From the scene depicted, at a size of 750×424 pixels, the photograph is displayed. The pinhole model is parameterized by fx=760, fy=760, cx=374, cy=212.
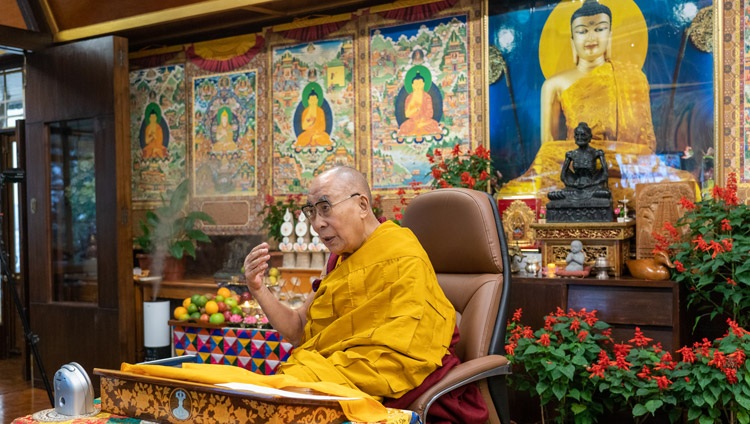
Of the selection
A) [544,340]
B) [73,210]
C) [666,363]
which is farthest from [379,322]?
[73,210]

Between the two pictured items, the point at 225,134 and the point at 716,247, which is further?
the point at 225,134

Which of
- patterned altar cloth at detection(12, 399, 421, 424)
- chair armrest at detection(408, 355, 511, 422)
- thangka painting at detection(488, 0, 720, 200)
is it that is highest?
thangka painting at detection(488, 0, 720, 200)

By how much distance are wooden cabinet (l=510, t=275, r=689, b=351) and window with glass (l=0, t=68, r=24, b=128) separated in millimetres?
5112

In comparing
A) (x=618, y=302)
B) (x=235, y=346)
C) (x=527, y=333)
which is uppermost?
(x=618, y=302)

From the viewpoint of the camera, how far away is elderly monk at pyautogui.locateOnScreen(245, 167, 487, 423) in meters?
2.17

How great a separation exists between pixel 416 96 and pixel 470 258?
2.89m

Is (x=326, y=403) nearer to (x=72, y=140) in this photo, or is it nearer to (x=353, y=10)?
(x=353, y=10)

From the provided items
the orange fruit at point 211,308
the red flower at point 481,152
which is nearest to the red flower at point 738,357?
the red flower at point 481,152

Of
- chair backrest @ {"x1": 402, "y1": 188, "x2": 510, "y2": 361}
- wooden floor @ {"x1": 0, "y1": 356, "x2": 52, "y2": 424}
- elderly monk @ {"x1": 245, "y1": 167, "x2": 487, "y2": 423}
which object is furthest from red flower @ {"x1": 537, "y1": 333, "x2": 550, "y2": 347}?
wooden floor @ {"x1": 0, "y1": 356, "x2": 52, "y2": 424}

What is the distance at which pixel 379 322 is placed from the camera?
2287 millimetres

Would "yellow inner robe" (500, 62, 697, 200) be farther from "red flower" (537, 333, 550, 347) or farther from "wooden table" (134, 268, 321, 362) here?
"wooden table" (134, 268, 321, 362)

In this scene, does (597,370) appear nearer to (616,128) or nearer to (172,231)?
(616,128)

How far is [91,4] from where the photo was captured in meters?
6.10

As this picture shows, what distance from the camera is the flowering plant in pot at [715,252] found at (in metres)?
3.63
